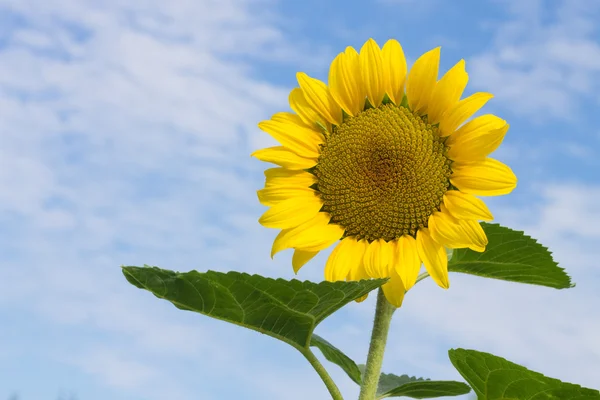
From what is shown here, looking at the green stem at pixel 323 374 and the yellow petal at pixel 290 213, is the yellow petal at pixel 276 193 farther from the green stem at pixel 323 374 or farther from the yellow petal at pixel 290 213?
the green stem at pixel 323 374

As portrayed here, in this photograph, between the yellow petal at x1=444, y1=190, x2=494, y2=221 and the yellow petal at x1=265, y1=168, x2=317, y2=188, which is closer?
the yellow petal at x1=444, y1=190, x2=494, y2=221

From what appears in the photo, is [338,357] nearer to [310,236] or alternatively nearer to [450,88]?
[310,236]

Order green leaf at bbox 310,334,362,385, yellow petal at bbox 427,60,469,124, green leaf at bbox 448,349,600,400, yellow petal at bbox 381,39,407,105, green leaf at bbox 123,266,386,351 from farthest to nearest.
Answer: green leaf at bbox 310,334,362,385 → yellow petal at bbox 381,39,407,105 → yellow petal at bbox 427,60,469,124 → green leaf at bbox 448,349,600,400 → green leaf at bbox 123,266,386,351

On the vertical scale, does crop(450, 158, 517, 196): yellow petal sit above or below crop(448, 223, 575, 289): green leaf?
above

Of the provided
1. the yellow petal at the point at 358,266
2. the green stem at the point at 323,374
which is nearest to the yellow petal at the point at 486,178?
the yellow petal at the point at 358,266

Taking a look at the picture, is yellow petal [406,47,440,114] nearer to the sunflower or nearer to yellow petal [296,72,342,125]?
the sunflower

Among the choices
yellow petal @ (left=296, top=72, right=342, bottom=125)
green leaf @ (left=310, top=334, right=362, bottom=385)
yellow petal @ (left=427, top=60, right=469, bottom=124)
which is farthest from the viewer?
green leaf @ (left=310, top=334, right=362, bottom=385)

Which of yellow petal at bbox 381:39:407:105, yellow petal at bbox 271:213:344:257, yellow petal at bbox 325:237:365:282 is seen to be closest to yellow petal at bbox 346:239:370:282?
yellow petal at bbox 325:237:365:282

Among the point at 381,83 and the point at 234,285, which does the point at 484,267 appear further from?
the point at 234,285
